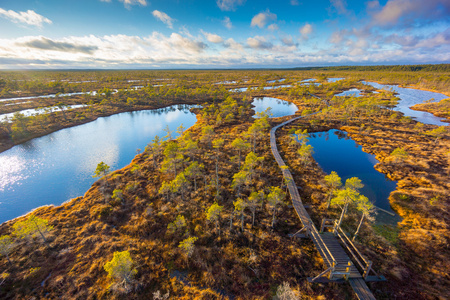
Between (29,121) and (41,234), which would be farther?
(29,121)

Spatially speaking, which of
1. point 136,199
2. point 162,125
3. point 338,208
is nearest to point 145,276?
point 136,199


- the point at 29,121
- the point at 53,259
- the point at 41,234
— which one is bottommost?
the point at 53,259

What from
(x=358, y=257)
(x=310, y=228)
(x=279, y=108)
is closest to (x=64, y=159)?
(x=310, y=228)

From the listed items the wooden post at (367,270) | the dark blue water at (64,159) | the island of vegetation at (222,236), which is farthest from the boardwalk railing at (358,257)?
the dark blue water at (64,159)

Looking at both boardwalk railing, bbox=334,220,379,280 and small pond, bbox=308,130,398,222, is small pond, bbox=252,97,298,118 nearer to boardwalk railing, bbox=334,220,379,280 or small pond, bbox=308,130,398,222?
small pond, bbox=308,130,398,222

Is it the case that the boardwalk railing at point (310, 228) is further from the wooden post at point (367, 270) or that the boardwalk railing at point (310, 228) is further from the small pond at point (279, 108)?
the small pond at point (279, 108)

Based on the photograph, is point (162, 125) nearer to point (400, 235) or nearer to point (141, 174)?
point (141, 174)
